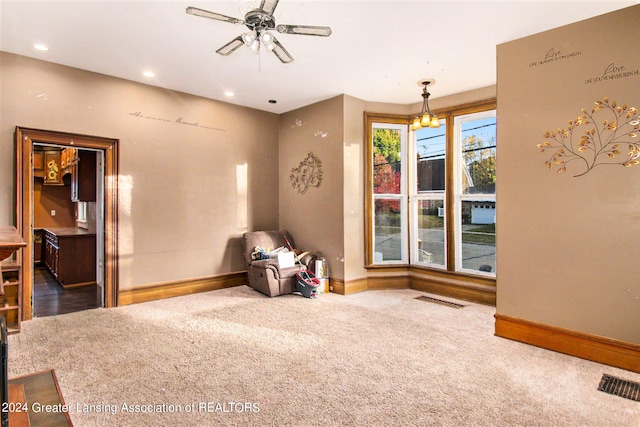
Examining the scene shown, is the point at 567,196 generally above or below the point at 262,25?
below

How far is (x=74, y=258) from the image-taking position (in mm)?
5547

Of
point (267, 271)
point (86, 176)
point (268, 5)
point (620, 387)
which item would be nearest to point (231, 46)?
point (268, 5)

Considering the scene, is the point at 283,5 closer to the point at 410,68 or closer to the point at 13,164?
the point at 410,68

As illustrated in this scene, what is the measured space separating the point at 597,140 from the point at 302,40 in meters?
2.71

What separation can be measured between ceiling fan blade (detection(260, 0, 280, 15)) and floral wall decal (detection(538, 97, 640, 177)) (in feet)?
8.29

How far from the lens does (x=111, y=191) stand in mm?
4391

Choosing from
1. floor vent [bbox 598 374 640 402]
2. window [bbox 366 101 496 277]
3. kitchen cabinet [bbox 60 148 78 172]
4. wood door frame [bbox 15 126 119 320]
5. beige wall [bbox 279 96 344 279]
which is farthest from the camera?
kitchen cabinet [bbox 60 148 78 172]

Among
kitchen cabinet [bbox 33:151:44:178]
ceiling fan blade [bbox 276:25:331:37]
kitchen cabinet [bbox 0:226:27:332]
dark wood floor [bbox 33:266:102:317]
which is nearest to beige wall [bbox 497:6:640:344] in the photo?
ceiling fan blade [bbox 276:25:331:37]

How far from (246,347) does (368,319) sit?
1.43 m

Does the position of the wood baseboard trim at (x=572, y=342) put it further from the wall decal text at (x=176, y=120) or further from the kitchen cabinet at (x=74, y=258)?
the kitchen cabinet at (x=74, y=258)

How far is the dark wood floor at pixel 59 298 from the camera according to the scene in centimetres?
427

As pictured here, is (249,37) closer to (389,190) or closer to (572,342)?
(389,190)

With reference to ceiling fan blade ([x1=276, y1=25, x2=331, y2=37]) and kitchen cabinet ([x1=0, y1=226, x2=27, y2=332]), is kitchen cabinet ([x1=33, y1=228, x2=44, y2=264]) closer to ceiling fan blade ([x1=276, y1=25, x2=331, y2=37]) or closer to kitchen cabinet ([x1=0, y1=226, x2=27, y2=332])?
kitchen cabinet ([x1=0, y1=226, x2=27, y2=332])

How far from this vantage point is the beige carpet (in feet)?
7.08
